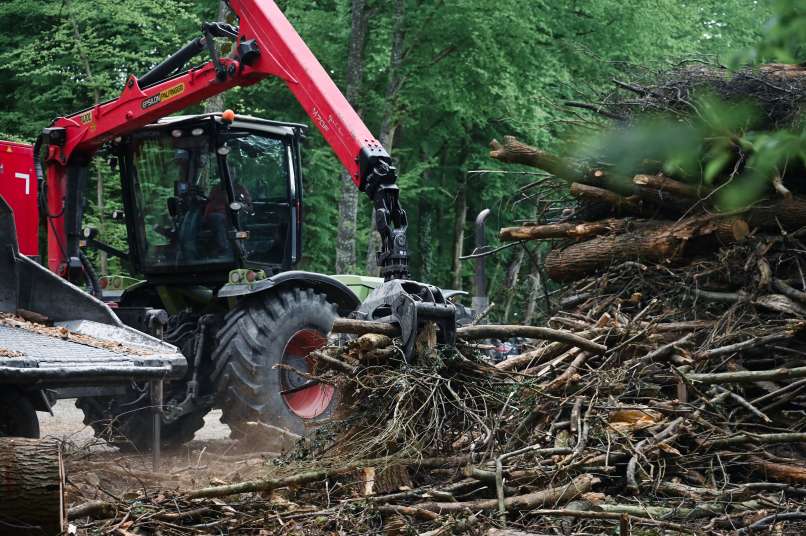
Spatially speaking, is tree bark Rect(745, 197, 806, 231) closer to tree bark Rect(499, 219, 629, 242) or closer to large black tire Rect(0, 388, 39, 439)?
tree bark Rect(499, 219, 629, 242)

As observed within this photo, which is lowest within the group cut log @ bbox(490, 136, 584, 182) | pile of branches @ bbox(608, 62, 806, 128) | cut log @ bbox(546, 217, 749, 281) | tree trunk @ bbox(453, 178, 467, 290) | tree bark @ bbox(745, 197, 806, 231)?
tree trunk @ bbox(453, 178, 467, 290)

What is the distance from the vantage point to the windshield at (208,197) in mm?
8852

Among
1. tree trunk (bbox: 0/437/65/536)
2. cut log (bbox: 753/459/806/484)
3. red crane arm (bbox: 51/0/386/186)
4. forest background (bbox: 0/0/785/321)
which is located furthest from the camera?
forest background (bbox: 0/0/785/321)

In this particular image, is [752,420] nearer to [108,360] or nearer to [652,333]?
[652,333]

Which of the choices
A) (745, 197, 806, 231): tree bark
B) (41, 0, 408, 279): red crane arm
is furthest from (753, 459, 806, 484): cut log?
(41, 0, 408, 279): red crane arm

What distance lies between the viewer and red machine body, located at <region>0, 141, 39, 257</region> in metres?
9.15

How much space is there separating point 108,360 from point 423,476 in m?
1.77

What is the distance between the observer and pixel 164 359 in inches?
227

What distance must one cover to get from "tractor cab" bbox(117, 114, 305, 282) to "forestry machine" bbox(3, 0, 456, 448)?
12 millimetres

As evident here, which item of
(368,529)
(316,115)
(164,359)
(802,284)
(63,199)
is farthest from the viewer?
(63,199)

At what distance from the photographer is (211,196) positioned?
8898mm

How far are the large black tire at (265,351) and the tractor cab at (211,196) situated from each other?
0.72 m

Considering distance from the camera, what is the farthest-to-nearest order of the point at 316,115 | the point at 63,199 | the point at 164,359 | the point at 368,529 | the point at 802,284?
the point at 63,199 < the point at 316,115 < the point at 802,284 < the point at 164,359 < the point at 368,529

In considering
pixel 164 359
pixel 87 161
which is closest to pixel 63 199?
pixel 87 161
